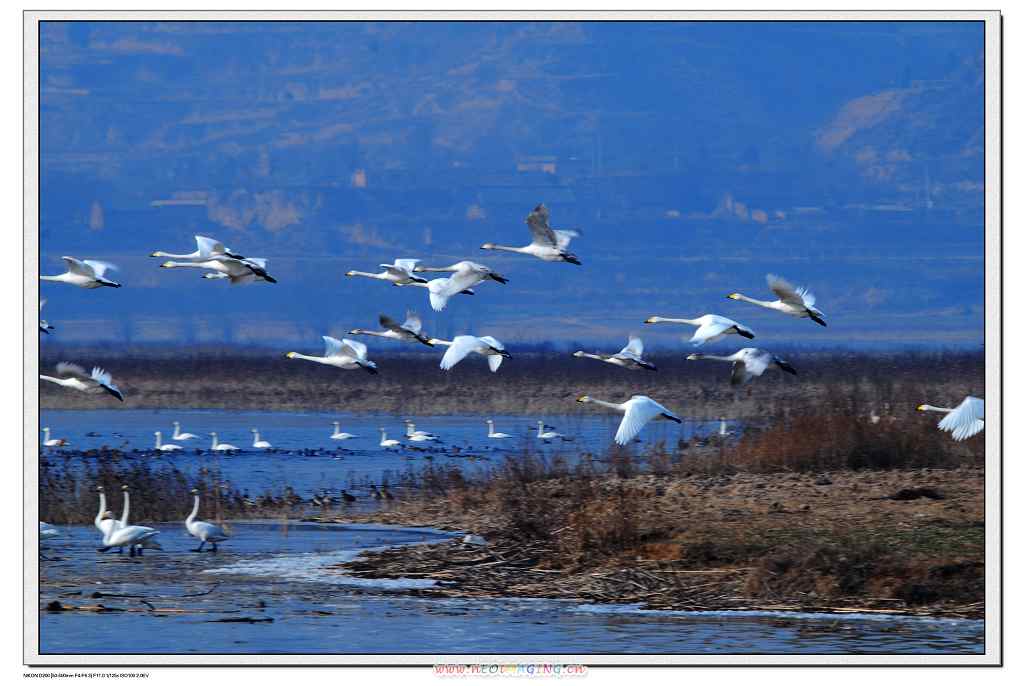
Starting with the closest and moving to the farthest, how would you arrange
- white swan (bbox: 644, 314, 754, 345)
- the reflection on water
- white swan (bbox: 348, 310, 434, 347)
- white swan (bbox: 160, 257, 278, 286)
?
the reflection on water → white swan (bbox: 644, 314, 754, 345) → white swan (bbox: 160, 257, 278, 286) → white swan (bbox: 348, 310, 434, 347)

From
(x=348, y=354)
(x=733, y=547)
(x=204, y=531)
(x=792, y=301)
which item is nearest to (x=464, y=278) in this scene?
(x=348, y=354)

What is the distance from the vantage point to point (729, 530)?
709 inches

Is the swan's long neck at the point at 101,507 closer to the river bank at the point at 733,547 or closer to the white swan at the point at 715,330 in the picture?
the river bank at the point at 733,547

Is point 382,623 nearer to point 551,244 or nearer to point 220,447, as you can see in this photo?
point 551,244

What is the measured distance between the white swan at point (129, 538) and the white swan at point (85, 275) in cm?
222

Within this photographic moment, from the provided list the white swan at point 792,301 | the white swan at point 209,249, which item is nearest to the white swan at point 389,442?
the white swan at point 209,249

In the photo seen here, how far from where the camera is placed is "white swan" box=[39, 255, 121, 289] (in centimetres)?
1889

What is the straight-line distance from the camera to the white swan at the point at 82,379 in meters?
17.9

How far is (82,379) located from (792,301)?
7.16 m

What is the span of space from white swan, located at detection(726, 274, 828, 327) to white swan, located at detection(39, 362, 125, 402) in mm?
6487

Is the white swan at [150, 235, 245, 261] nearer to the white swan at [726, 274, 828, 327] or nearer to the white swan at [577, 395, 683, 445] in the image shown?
the white swan at [577, 395, 683, 445]

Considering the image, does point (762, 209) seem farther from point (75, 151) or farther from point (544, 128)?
point (75, 151)

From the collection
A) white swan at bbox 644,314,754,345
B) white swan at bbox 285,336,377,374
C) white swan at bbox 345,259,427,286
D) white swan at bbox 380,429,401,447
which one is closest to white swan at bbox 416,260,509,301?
white swan at bbox 345,259,427,286
